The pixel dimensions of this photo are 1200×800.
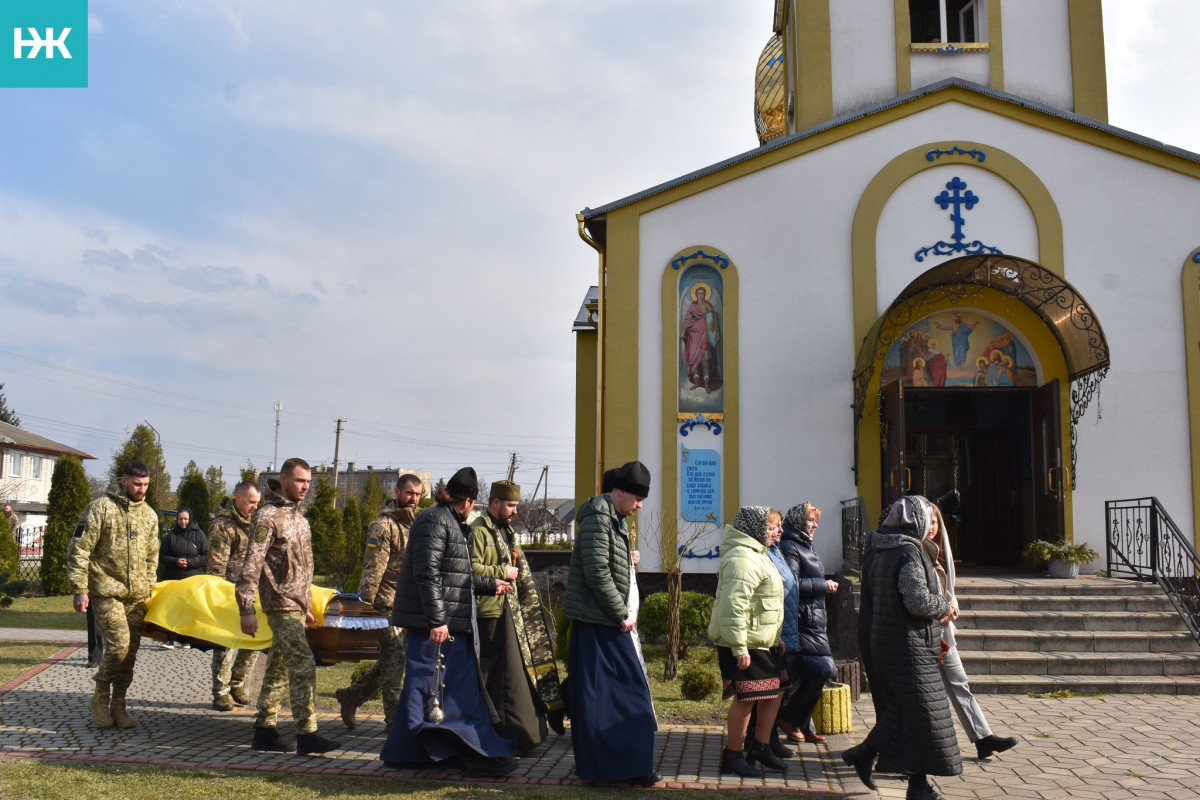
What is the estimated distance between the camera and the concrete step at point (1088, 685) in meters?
8.80

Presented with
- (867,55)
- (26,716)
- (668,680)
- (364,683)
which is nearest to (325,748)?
(364,683)

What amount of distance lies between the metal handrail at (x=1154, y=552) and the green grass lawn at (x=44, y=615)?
13.1 m

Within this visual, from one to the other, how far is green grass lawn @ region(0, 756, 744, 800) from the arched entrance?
7392mm

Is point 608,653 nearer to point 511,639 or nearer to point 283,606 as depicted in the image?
point 511,639

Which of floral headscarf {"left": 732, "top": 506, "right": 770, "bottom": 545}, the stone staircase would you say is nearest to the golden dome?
the stone staircase

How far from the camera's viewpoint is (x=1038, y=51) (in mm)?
14398

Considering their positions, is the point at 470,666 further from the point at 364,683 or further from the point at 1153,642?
the point at 1153,642

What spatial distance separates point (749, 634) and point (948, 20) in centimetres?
1291

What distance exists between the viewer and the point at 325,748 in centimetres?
605

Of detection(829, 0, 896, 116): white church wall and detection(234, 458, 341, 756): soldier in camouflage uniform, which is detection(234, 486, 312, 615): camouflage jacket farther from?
detection(829, 0, 896, 116): white church wall

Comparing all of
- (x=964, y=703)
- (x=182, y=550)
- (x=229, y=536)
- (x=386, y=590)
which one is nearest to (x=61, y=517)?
(x=182, y=550)

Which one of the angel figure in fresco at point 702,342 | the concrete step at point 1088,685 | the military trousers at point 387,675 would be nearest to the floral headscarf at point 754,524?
the military trousers at point 387,675

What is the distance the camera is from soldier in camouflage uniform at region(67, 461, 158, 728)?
6855mm

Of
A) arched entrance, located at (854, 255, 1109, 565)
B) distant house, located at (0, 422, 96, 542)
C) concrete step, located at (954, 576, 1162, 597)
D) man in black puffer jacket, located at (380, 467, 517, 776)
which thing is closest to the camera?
man in black puffer jacket, located at (380, 467, 517, 776)
